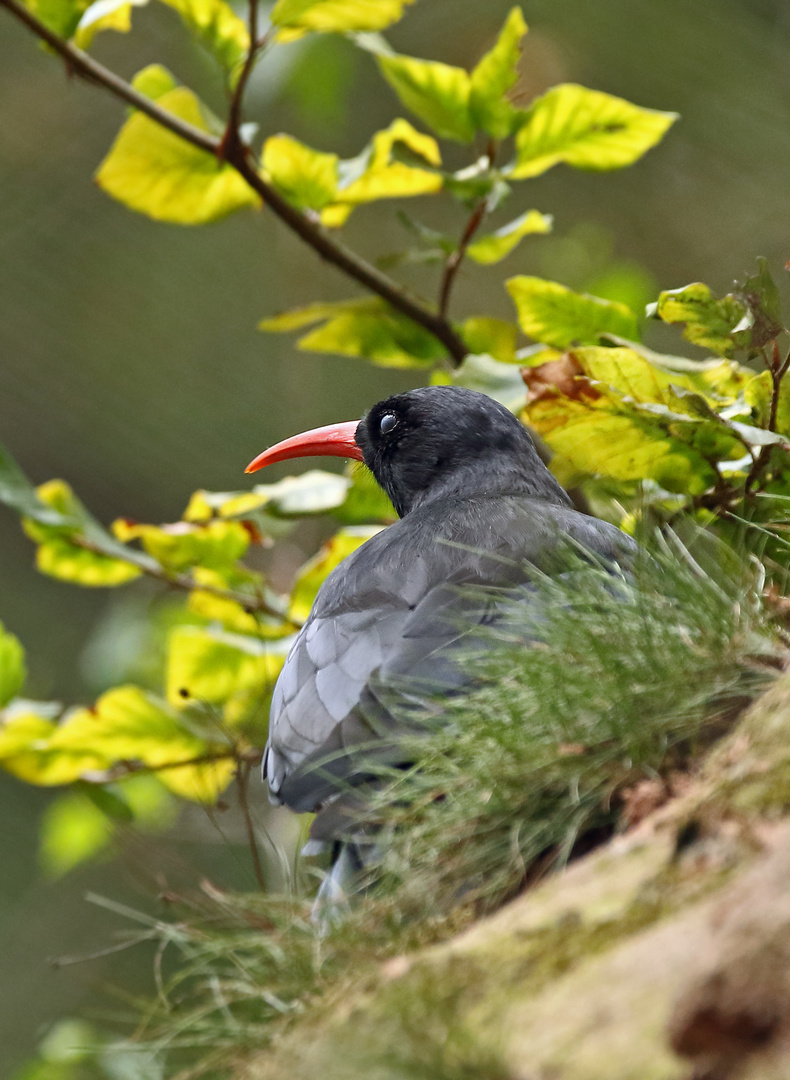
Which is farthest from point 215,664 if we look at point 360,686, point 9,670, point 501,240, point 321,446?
point 501,240

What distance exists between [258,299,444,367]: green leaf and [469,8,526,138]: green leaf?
361mm

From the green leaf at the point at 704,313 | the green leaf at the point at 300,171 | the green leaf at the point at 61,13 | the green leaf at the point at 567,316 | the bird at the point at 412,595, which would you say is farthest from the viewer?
the green leaf at the point at 300,171

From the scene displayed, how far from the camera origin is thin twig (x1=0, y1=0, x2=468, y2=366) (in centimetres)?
182

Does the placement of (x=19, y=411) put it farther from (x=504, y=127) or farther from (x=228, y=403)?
(x=504, y=127)

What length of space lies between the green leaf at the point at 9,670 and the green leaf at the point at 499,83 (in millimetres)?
1205

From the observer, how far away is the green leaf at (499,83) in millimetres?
1857

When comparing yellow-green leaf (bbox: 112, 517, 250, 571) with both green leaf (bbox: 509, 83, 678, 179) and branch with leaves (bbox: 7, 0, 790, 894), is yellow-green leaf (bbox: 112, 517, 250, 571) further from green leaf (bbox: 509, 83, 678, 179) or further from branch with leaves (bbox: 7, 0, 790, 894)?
green leaf (bbox: 509, 83, 678, 179)

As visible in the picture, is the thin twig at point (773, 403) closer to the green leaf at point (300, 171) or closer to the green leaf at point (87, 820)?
the green leaf at point (300, 171)

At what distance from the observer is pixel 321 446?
2.23 metres

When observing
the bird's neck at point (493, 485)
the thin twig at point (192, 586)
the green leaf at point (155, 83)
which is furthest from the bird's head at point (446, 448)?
the green leaf at point (155, 83)

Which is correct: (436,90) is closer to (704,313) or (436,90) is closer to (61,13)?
(61,13)

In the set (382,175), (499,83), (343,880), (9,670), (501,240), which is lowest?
(9,670)

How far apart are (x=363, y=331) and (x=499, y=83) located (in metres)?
0.47

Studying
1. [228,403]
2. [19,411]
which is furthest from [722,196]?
[19,411]
